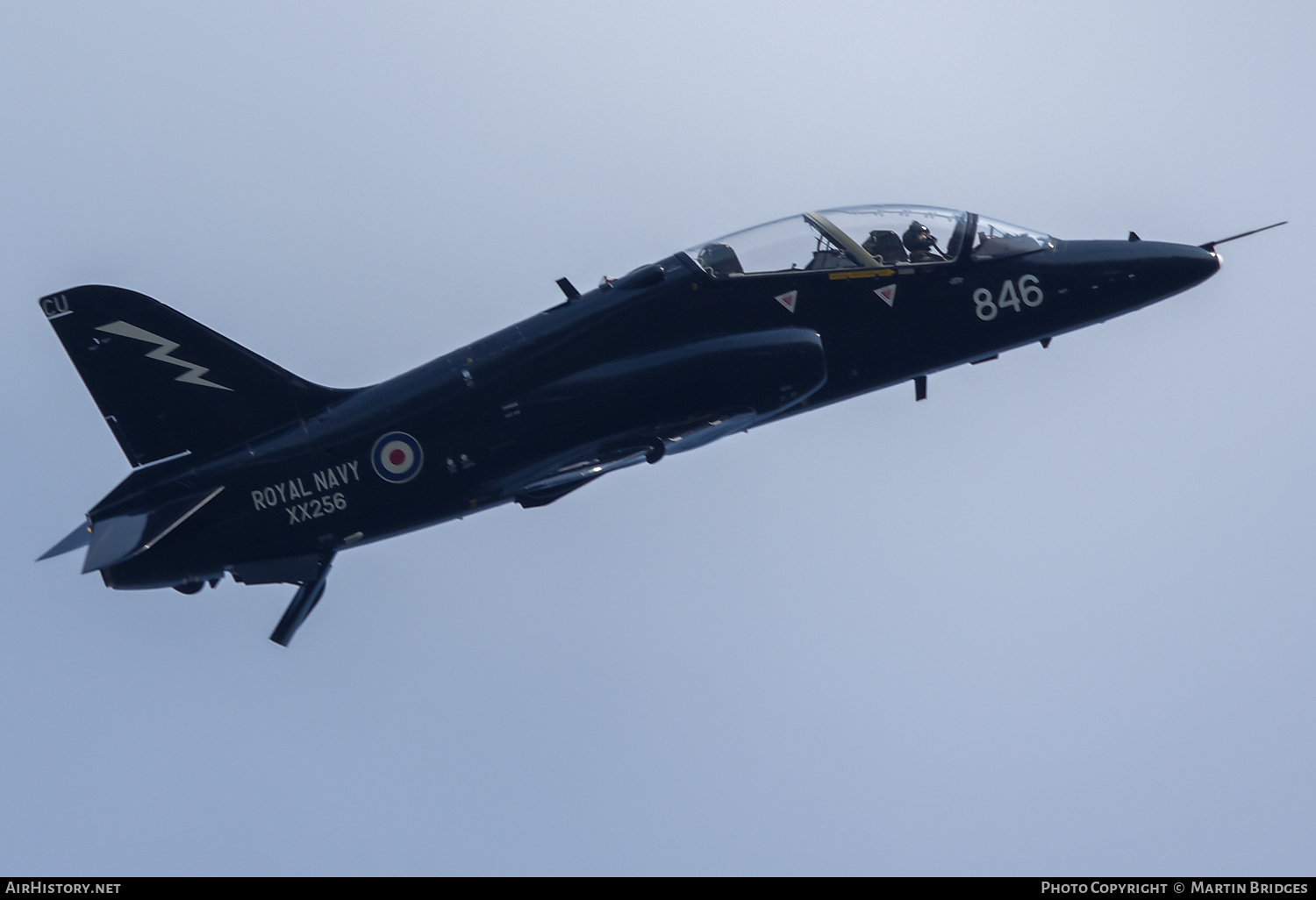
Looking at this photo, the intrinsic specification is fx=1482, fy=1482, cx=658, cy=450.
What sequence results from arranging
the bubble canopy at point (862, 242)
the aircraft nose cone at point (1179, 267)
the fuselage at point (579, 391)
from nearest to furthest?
the fuselage at point (579, 391), the bubble canopy at point (862, 242), the aircraft nose cone at point (1179, 267)

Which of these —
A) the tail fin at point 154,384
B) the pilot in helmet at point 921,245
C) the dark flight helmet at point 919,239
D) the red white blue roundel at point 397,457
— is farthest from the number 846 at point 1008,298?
the tail fin at point 154,384

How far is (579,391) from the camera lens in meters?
18.8

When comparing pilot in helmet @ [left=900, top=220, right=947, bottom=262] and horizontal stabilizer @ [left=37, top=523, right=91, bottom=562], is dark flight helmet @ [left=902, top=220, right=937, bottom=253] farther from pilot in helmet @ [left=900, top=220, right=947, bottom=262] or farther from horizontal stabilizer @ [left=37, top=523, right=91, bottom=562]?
horizontal stabilizer @ [left=37, top=523, right=91, bottom=562]

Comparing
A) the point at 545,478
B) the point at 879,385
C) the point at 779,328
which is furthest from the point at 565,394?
the point at 879,385

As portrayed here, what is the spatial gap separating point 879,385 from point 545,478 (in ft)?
15.4

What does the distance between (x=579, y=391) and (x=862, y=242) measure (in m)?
4.23

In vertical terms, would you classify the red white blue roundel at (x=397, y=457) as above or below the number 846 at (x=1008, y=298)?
below

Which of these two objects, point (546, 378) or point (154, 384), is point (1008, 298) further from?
point (154, 384)

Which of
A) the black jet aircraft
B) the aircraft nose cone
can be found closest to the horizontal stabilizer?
the black jet aircraft

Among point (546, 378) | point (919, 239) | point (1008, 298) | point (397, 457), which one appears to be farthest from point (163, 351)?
point (1008, 298)

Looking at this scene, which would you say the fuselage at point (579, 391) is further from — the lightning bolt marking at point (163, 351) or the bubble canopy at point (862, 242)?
the lightning bolt marking at point (163, 351)

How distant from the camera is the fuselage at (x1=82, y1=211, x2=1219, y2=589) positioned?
18672 mm

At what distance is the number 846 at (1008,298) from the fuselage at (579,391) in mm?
23

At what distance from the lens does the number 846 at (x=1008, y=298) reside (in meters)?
19.6
